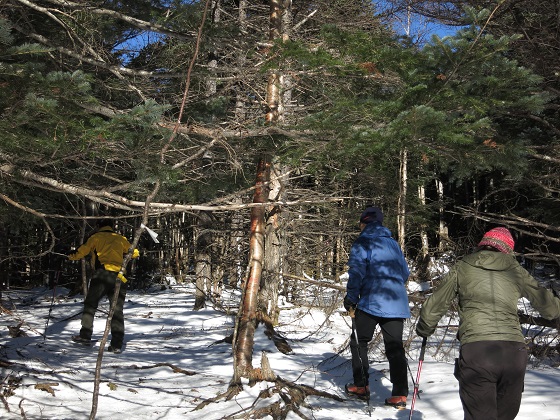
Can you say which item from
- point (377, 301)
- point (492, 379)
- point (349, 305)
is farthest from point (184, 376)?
point (492, 379)

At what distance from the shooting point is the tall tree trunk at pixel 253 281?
21.8ft

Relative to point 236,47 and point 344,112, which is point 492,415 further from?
point 236,47

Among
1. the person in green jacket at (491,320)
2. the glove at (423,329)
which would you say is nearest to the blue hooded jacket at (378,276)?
the glove at (423,329)

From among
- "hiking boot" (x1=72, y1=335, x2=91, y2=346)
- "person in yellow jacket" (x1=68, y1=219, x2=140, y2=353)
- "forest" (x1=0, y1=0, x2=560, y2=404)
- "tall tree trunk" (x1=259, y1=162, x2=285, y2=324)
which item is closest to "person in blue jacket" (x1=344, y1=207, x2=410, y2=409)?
"forest" (x1=0, y1=0, x2=560, y2=404)

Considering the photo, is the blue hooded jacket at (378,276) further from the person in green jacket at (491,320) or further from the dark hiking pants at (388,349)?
the person in green jacket at (491,320)

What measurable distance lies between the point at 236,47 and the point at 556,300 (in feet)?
15.1

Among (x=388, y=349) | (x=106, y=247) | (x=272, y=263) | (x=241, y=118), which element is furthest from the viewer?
(x=272, y=263)

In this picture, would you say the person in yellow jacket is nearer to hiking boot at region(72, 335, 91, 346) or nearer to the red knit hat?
hiking boot at region(72, 335, 91, 346)

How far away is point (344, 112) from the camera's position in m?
5.62

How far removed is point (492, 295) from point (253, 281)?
3.36 metres

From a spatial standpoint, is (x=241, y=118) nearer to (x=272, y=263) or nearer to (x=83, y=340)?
(x=272, y=263)

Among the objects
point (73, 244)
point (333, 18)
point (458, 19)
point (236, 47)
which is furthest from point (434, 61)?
point (73, 244)

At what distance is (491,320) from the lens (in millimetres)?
3898

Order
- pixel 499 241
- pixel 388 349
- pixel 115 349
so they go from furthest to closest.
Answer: pixel 115 349
pixel 388 349
pixel 499 241
